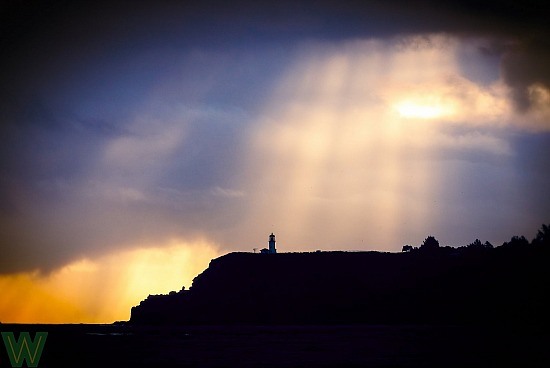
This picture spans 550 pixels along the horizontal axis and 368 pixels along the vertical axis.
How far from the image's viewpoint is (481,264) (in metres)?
91.3

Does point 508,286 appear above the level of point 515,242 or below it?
below

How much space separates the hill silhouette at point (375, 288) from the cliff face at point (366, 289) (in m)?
A: 0.17

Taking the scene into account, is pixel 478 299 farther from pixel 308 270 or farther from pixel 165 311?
pixel 165 311

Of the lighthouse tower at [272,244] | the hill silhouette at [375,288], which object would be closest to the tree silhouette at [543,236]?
the hill silhouette at [375,288]

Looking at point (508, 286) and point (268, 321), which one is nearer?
point (508, 286)

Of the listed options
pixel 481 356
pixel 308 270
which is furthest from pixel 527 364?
pixel 308 270

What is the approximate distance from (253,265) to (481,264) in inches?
1665

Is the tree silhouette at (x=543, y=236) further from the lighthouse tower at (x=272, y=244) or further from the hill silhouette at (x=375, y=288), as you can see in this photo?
the lighthouse tower at (x=272, y=244)

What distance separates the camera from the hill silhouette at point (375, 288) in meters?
85.9

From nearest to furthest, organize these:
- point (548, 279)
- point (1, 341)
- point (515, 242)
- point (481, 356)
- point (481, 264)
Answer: point (481, 356)
point (1, 341)
point (548, 279)
point (481, 264)
point (515, 242)

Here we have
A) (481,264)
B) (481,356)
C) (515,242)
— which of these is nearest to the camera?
(481,356)

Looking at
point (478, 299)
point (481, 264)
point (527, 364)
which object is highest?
point (481, 264)

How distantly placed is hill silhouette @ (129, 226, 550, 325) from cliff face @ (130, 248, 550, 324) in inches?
6.7

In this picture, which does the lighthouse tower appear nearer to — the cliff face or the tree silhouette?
the cliff face
